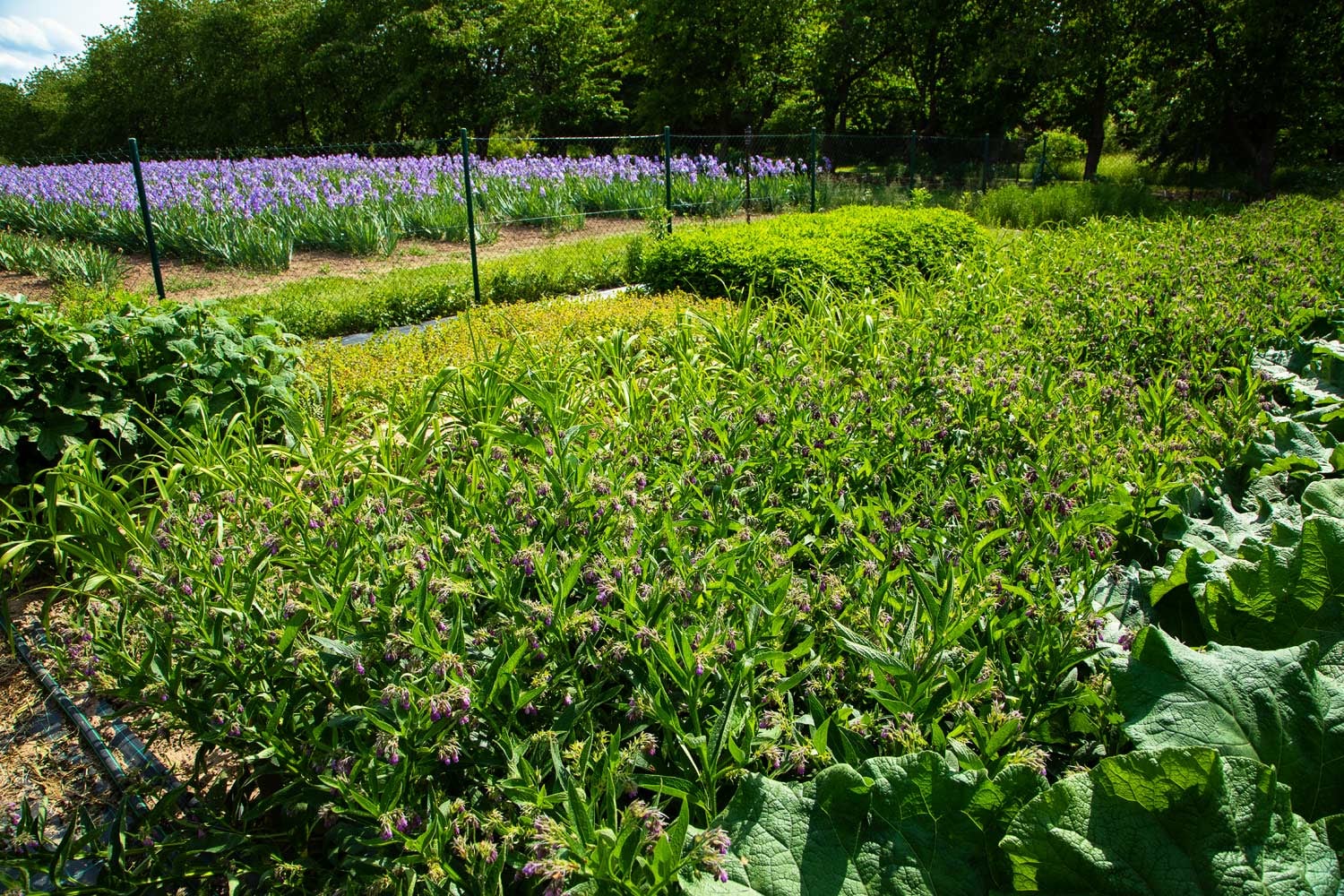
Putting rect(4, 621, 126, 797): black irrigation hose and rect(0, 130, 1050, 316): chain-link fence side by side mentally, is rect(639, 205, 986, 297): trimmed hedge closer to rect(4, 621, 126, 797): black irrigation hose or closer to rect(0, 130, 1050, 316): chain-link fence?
rect(0, 130, 1050, 316): chain-link fence

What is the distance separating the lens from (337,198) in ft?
39.2

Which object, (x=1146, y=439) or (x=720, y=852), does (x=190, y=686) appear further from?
(x=1146, y=439)

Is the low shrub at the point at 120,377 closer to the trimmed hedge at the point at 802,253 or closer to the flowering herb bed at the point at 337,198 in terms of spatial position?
the trimmed hedge at the point at 802,253

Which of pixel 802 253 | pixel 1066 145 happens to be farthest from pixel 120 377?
pixel 1066 145

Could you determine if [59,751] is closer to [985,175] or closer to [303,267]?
[303,267]

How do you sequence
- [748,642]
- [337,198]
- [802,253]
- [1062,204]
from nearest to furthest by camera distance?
[748,642] < [802,253] < [337,198] < [1062,204]

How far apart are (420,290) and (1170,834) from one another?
8.38m

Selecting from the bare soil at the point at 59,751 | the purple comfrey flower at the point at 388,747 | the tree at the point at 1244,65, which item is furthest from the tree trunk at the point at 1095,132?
the purple comfrey flower at the point at 388,747

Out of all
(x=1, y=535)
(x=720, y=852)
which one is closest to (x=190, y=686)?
(x=720, y=852)

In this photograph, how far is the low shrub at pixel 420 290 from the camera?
7906 millimetres

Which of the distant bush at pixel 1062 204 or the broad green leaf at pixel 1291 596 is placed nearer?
the broad green leaf at pixel 1291 596

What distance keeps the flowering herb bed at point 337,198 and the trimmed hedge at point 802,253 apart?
7.38 feet

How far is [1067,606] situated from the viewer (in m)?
1.96

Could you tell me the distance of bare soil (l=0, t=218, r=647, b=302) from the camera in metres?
9.69
